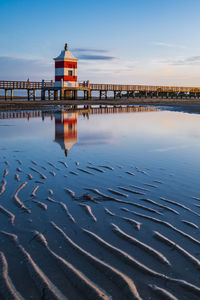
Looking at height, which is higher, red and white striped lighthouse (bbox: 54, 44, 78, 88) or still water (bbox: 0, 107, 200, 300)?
red and white striped lighthouse (bbox: 54, 44, 78, 88)

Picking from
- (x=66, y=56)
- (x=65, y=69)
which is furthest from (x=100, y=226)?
(x=66, y=56)

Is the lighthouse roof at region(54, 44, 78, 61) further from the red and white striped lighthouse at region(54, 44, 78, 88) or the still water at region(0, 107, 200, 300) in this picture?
the still water at region(0, 107, 200, 300)

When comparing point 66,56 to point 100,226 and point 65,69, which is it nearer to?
point 65,69

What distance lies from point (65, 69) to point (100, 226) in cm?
3909

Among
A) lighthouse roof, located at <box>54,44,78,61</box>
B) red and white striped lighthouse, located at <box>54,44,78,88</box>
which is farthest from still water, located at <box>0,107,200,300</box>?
lighthouse roof, located at <box>54,44,78,61</box>

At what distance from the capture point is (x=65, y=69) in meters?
40.8

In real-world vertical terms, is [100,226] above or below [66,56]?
below

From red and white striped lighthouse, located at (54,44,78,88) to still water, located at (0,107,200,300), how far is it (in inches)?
1357

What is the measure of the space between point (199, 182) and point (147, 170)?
1.36 m

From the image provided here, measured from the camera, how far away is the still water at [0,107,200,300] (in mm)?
2746

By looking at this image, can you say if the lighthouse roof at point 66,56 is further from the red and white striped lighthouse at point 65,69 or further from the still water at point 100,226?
the still water at point 100,226

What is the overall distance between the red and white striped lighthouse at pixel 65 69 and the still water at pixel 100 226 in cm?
3446

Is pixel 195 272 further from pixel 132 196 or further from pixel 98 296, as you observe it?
pixel 132 196

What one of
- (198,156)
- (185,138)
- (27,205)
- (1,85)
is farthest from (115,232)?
(1,85)
